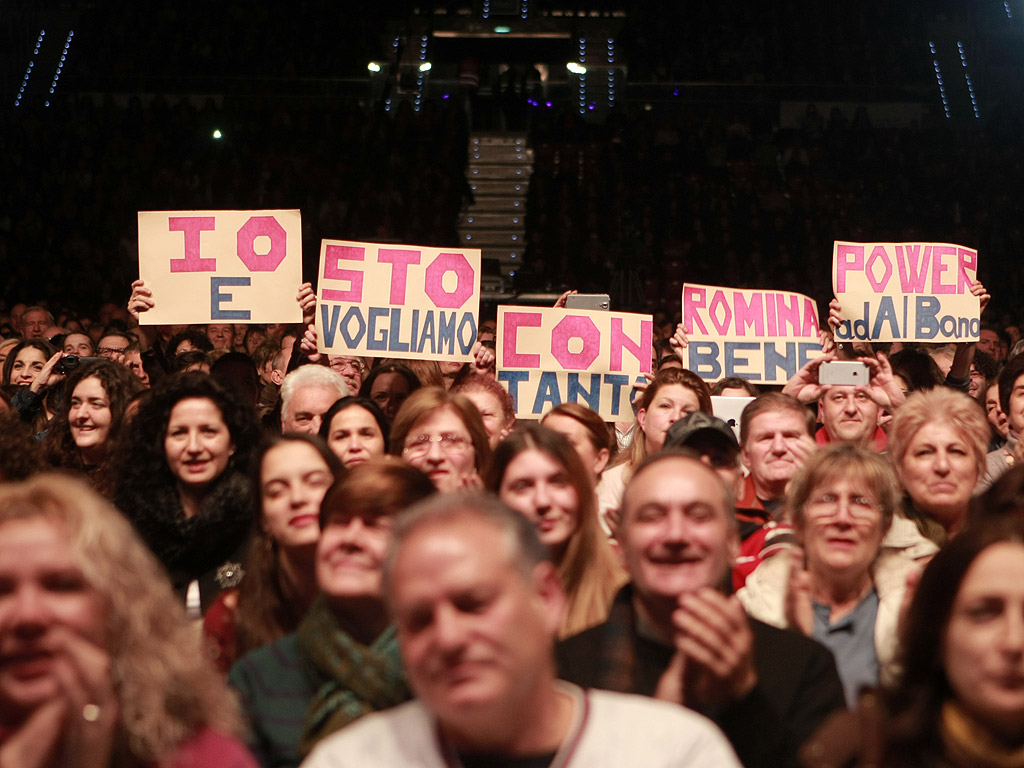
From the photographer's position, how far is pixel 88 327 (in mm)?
12172

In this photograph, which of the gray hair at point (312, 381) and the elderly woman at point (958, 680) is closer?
the elderly woman at point (958, 680)

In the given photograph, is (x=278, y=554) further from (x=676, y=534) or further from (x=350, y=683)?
(x=676, y=534)

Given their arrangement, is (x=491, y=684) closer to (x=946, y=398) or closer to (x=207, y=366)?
(x=946, y=398)

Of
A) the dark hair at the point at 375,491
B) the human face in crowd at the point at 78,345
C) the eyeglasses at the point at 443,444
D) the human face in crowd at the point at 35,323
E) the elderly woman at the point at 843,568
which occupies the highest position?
the human face in crowd at the point at 35,323

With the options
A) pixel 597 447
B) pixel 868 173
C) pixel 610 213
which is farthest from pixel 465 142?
pixel 597 447

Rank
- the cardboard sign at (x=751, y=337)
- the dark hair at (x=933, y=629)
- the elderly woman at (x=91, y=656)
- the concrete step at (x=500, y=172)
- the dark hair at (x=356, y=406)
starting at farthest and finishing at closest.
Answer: the concrete step at (x=500, y=172) < the cardboard sign at (x=751, y=337) < the dark hair at (x=356, y=406) < the dark hair at (x=933, y=629) < the elderly woman at (x=91, y=656)

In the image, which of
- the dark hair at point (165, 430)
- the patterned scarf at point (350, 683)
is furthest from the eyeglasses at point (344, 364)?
the patterned scarf at point (350, 683)

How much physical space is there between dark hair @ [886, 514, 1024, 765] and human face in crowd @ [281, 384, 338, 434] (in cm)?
337

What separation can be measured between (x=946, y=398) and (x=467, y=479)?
1.63 metres

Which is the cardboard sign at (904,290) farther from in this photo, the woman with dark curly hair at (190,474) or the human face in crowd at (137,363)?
the woman with dark curly hair at (190,474)

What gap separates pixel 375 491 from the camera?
3.31 metres

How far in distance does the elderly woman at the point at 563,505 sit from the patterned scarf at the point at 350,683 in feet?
2.30

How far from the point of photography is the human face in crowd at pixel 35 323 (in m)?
10.4

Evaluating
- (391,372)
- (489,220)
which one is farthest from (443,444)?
(489,220)
